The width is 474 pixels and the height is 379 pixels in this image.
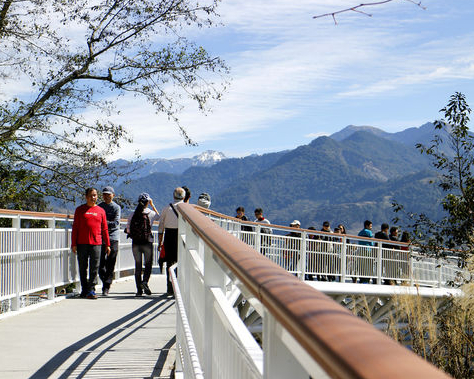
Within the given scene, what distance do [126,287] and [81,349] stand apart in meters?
6.62

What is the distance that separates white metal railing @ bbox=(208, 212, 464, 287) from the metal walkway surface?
15.4 ft

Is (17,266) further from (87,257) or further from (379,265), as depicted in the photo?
(379,265)

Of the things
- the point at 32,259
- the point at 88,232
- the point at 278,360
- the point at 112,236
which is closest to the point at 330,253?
the point at 112,236

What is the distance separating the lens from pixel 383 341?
790 mm

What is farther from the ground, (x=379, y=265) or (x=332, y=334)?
(x=332, y=334)

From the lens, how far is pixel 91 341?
22.2 ft

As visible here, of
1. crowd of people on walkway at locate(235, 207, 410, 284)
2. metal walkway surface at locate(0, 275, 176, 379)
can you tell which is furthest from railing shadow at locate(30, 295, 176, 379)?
crowd of people on walkway at locate(235, 207, 410, 284)

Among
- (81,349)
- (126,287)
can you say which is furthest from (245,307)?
(81,349)

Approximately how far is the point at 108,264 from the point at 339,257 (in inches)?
277

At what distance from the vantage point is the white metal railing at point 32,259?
26.9 ft

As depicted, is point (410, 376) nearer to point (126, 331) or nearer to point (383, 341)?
point (383, 341)

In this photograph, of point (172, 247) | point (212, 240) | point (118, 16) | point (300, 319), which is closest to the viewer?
point (300, 319)

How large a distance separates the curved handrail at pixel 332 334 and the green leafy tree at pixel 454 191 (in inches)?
533

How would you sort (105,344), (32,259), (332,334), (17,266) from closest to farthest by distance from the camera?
(332,334) → (105,344) → (17,266) → (32,259)
